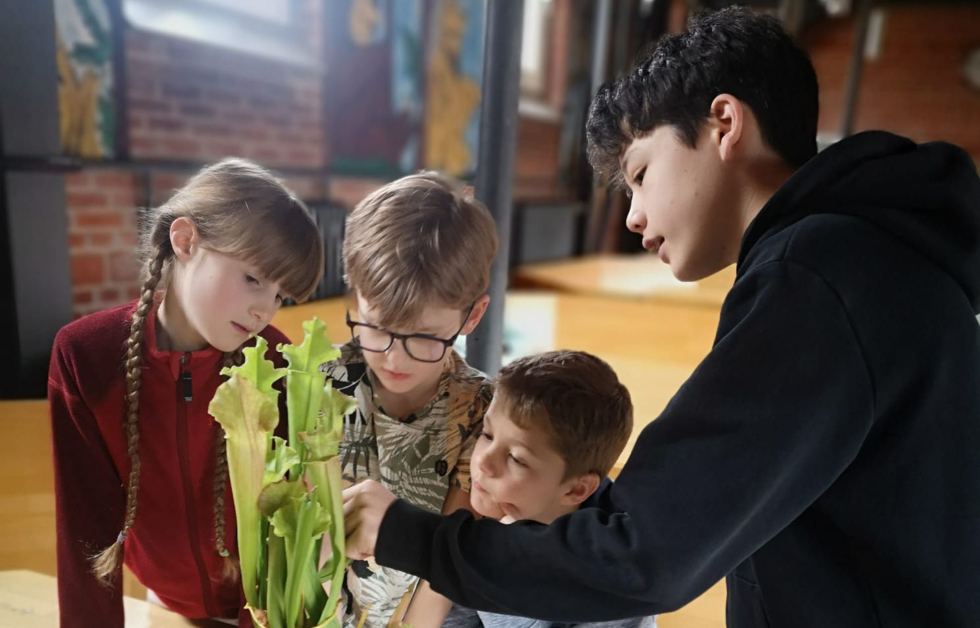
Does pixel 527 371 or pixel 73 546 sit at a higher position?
pixel 527 371

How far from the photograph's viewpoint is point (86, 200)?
816 millimetres

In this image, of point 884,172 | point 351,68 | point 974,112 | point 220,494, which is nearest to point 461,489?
point 220,494

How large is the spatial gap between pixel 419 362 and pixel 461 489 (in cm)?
12

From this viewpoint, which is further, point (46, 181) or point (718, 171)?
point (46, 181)

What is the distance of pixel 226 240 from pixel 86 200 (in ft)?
1.11

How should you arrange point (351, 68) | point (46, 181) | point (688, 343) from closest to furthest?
point (46, 181), point (688, 343), point (351, 68)

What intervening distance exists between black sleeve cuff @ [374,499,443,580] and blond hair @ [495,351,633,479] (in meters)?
0.12

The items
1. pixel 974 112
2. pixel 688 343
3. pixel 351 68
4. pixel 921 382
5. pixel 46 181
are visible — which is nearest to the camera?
pixel 921 382

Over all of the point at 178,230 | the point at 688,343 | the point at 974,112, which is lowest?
the point at 688,343

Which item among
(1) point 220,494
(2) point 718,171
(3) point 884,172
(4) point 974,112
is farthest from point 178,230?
(4) point 974,112

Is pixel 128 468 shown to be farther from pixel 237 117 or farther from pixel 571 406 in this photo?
pixel 237 117

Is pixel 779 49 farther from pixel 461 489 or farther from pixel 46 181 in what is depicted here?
pixel 46 181

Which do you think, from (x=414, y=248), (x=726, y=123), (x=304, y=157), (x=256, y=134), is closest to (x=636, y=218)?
(x=726, y=123)

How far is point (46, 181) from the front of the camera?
74 cm
